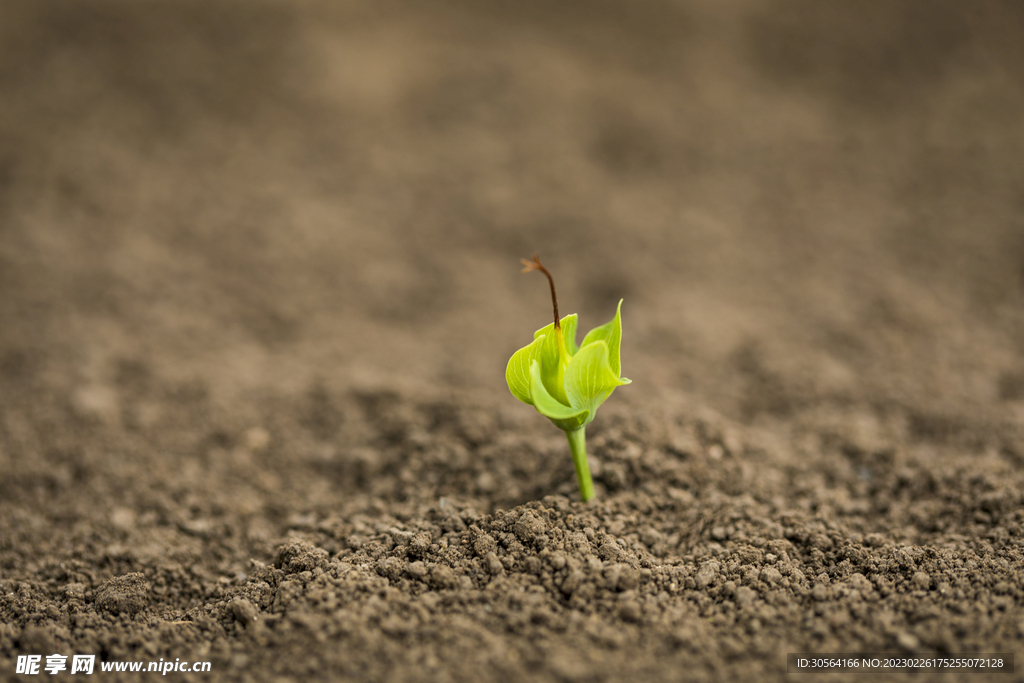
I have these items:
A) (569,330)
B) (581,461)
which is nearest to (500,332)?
(581,461)

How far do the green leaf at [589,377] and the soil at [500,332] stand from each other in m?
0.35

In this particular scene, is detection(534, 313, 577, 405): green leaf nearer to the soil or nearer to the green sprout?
the green sprout

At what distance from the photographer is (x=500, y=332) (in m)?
2.85

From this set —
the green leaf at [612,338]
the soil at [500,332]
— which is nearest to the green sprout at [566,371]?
the green leaf at [612,338]

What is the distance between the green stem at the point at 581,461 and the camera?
4.87 feet

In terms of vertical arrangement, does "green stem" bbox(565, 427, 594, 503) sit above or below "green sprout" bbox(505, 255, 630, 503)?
below

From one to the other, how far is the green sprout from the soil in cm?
33

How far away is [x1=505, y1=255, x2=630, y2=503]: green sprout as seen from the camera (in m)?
1.30

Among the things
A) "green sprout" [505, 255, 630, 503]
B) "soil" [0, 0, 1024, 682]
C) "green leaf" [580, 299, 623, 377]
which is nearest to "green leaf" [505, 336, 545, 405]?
"green sprout" [505, 255, 630, 503]

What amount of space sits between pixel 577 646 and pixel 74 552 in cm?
144

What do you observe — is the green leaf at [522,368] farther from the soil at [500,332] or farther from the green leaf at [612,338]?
the soil at [500,332]

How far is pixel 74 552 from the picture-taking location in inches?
69.7

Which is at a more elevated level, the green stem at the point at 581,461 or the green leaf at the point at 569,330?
the green leaf at the point at 569,330

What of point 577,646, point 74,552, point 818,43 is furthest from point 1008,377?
point 74,552
